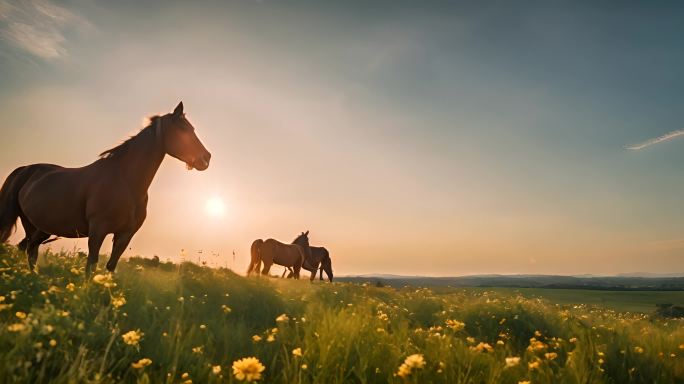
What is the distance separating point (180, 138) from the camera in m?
8.40

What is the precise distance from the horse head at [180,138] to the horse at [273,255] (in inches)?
589

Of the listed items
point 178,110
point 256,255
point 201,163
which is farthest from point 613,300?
point 178,110

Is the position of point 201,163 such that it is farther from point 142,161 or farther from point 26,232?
point 26,232

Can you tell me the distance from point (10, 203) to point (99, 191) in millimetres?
3013

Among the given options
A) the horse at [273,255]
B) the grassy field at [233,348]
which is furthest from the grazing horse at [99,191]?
the horse at [273,255]

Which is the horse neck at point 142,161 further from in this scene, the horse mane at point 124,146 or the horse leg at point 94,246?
the horse leg at point 94,246

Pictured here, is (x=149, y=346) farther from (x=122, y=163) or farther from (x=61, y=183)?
(x=61, y=183)

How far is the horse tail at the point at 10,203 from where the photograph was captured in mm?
8641

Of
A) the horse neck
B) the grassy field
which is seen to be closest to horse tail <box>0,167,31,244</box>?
the grassy field

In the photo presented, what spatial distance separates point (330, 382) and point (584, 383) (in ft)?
7.39

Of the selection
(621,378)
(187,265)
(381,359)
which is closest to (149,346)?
(381,359)

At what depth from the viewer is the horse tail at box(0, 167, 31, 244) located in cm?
864

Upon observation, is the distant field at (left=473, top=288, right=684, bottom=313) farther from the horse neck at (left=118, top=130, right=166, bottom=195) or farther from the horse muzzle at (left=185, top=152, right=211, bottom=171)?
the horse neck at (left=118, top=130, right=166, bottom=195)

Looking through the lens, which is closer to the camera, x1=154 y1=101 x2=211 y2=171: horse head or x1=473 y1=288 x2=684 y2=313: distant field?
x1=154 y1=101 x2=211 y2=171: horse head
